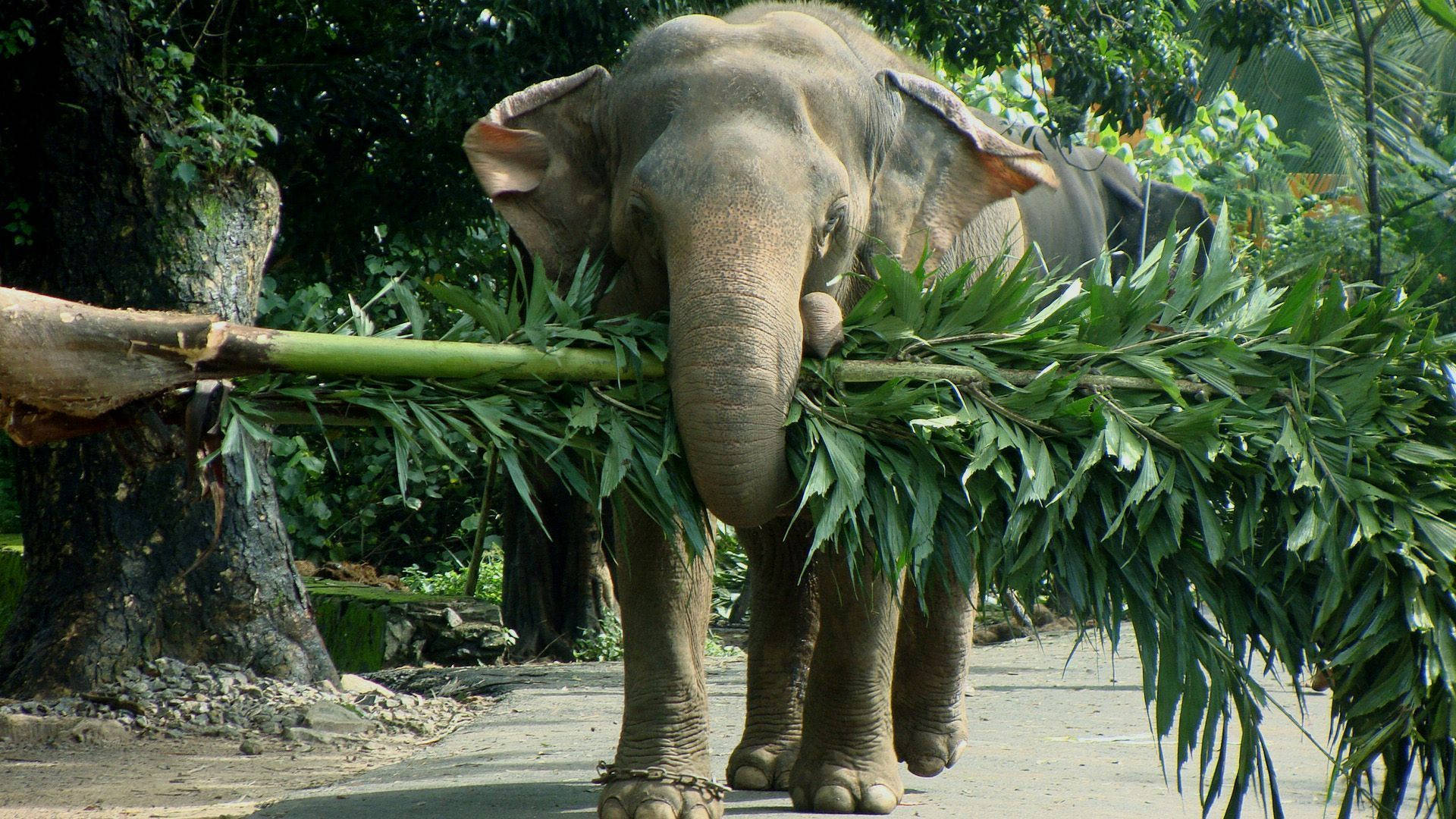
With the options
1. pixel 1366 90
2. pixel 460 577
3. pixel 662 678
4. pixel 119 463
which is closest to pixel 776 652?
pixel 662 678

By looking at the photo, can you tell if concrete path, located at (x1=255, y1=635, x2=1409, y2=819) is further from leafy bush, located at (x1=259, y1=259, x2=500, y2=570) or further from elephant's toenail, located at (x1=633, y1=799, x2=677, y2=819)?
leafy bush, located at (x1=259, y1=259, x2=500, y2=570)

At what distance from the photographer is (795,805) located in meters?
4.30

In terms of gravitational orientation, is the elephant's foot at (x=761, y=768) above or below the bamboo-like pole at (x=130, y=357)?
below

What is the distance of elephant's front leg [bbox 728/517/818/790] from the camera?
15.9 ft

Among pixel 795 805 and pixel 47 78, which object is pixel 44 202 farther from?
pixel 795 805

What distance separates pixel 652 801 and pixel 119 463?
3535mm

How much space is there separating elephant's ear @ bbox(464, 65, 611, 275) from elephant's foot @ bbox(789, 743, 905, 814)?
1.61 m

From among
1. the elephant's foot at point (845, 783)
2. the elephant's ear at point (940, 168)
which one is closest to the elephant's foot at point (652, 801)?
the elephant's foot at point (845, 783)

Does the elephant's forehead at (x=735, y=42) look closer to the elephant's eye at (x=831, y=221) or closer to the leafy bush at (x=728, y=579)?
the elephant's eye at (x=831, y=221)

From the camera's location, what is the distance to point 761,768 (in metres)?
4.82

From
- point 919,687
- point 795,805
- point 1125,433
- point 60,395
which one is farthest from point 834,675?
point 60,395

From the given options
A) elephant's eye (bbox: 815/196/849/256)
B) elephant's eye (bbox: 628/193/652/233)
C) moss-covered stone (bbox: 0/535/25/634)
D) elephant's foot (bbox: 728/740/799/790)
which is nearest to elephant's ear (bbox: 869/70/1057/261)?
elephant's eye (bbox: 815/196/849/256)

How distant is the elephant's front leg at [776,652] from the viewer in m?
4.84

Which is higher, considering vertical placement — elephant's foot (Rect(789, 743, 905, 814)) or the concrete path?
elephant's foot (Rect(789, 743, 905, 814))
